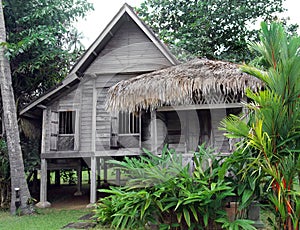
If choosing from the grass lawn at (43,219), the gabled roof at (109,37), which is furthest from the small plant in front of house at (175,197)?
the gabled roof at (109,37)

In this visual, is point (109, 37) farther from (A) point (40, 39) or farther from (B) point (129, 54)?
(A) point (40, 39)

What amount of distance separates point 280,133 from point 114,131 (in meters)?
6.08

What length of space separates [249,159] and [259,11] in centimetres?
1346

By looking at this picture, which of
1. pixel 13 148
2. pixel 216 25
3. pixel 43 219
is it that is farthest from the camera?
pixel 216 25

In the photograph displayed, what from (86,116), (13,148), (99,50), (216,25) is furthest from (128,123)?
(216,25)

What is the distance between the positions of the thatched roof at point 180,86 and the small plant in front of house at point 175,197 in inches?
88.0

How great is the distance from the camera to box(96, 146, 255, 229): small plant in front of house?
5.91 m

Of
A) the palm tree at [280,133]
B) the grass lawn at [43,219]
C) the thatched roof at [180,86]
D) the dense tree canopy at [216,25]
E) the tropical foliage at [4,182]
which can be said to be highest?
the dense tree canopy at [216,25]

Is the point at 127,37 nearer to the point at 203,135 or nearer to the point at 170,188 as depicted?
the point at 203,135

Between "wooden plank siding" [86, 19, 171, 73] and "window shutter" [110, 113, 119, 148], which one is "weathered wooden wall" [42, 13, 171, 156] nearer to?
"wooden plank siding" [86, 19, 171, 73]

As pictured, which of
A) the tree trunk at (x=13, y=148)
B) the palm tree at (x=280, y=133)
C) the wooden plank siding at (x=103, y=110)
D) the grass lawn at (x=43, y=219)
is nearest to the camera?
the palm tree at (x=280, y=133)

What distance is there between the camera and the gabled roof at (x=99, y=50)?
1027 centimetres

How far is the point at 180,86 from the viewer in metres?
8.51

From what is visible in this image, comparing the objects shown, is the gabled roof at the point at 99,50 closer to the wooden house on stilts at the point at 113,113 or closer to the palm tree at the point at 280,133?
the wooden house on stilts at the point at 113,113
